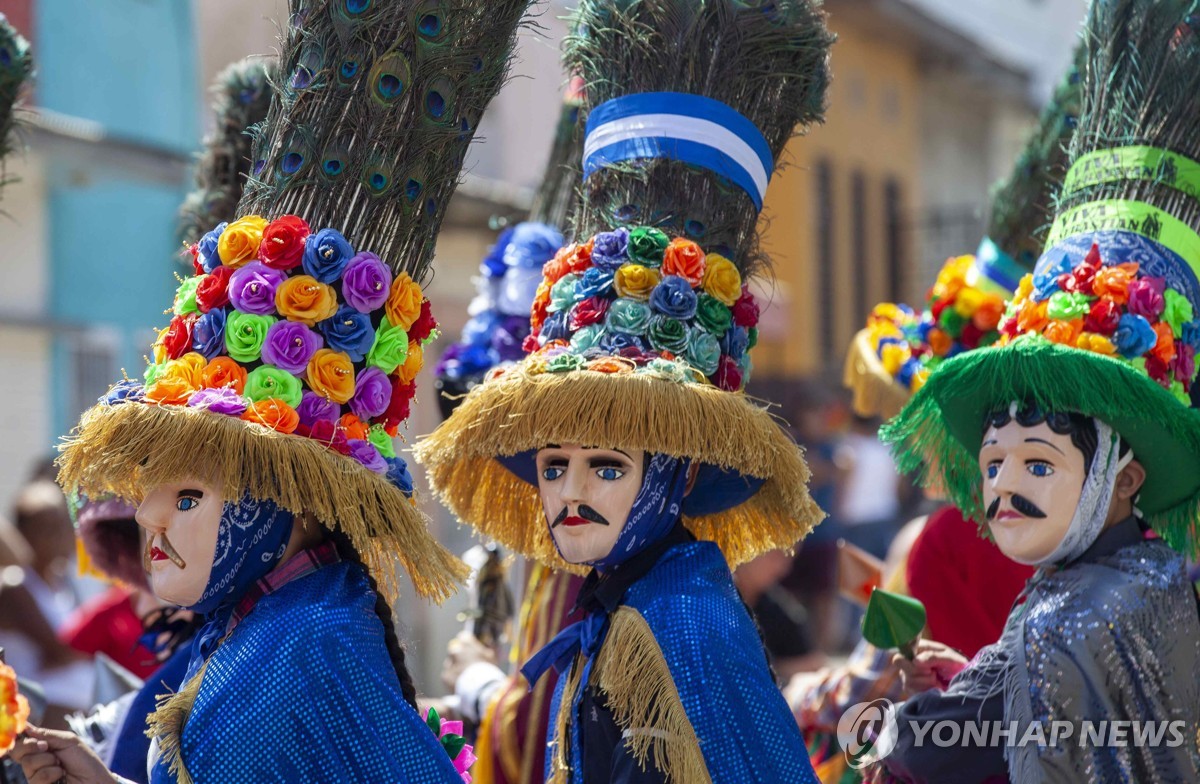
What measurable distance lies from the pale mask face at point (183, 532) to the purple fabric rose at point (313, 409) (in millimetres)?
228

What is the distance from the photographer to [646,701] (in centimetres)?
331

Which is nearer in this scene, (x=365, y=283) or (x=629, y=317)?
(x=365, y=283)

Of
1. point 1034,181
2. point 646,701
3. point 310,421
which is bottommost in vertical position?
point 646,701

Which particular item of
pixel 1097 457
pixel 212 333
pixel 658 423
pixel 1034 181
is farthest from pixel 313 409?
pixel 1034 181

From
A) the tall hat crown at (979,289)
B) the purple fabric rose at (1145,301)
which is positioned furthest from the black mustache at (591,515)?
the tall hat crown at (979,289)

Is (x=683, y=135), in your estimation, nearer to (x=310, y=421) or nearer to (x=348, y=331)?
(x=348, y=331)

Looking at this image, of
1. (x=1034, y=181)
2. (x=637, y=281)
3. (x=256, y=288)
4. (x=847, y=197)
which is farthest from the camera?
(x=847, y=197)

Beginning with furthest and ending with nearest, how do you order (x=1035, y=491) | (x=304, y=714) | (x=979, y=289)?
(x=979, y=289), (x=1035, y=491), (x=304, y=714)

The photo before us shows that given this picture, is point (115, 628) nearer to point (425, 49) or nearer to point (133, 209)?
point (425, 49)

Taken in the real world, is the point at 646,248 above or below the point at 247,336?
above

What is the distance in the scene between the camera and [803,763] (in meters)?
3.30

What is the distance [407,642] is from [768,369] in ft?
42.5

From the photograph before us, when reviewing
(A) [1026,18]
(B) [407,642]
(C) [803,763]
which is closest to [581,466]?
(B) [407,642]

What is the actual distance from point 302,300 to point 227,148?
182 centimetres
